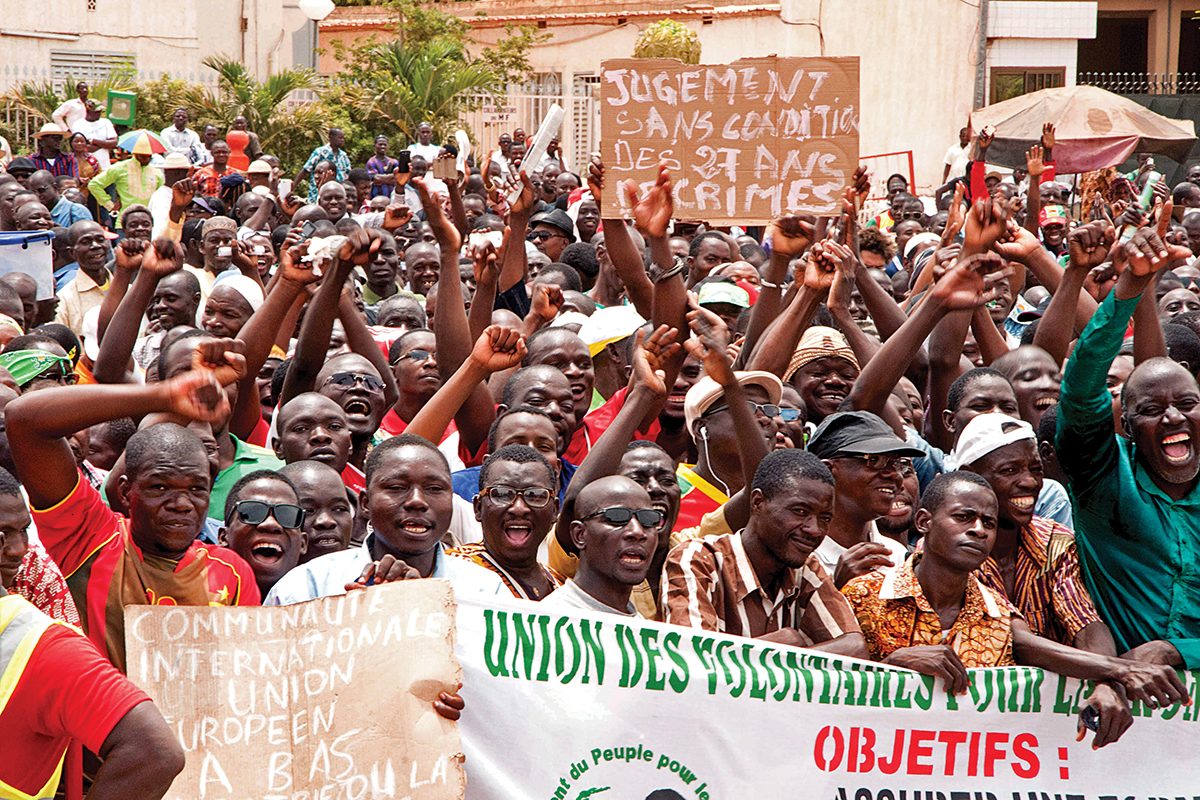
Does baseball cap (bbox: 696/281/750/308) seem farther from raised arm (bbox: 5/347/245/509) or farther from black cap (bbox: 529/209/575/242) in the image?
raised arm (bbox: 5/347/245/509)

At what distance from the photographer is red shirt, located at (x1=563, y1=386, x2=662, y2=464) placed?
5.50 meters

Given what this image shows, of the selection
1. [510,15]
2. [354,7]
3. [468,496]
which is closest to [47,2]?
[354,7]

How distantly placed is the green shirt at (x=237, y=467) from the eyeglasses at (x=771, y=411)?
5.01 ft

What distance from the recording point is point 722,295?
21.9 feet

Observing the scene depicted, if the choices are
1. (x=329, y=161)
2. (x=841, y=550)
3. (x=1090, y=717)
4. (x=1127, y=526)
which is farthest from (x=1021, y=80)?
(x=1090, y=717)

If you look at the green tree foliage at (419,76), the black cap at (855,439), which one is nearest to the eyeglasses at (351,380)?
the black cap at (855,439)

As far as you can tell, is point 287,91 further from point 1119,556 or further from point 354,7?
point 1119,556

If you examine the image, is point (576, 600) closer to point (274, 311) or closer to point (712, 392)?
point (712, 392)

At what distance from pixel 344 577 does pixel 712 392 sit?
61.9 inches

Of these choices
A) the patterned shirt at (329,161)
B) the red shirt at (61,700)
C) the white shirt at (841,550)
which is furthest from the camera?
the patterned shirt at (329,161)

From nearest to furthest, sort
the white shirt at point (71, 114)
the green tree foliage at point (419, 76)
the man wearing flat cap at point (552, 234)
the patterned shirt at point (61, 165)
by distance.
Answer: the man wearing flat cap at point (552, 234)
the patterned shirt at point (61, 165)
the white shirt at point (71, 114)
the green tree foliage at point (419, 76)

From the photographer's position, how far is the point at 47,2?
27016 mm

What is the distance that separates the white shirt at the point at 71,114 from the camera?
1705 cm

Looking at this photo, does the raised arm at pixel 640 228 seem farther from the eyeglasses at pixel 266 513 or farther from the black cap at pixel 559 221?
the black cap at pixel 559 221
